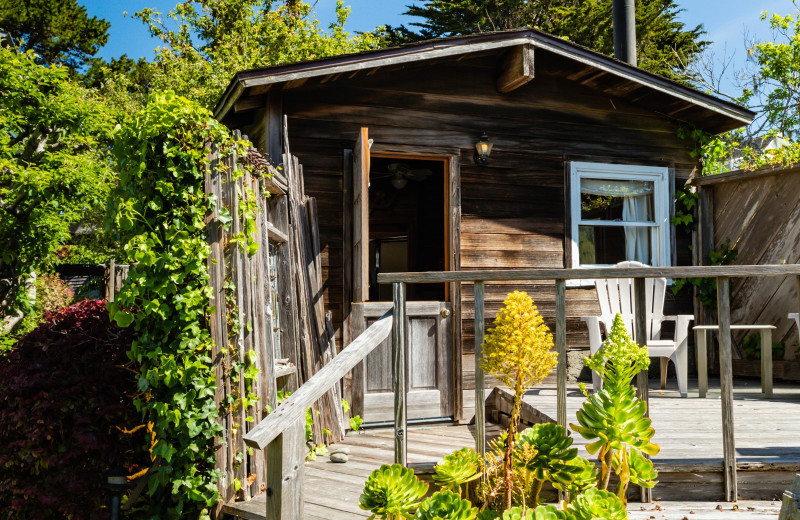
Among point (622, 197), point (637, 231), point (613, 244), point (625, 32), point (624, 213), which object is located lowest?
point (613, 244)

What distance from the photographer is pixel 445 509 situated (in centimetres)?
119

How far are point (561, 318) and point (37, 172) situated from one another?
659 cm

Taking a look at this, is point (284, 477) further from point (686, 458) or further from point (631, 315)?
point (631, 315)

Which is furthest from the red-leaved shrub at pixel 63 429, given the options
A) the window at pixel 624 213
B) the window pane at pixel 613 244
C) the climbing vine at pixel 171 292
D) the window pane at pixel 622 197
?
the window pane at pixel 622 197

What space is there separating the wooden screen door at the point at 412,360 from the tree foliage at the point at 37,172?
3.74m

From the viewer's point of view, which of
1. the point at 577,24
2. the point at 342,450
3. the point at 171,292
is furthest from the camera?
the point at 577,24

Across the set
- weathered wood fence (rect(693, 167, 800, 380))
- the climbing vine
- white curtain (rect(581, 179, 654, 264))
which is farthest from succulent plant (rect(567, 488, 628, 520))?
weathered wood fence (rect(693, 167, 800, 380))

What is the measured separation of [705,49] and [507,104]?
1309 cm

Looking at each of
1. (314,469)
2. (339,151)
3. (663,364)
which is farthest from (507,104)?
(314,469)

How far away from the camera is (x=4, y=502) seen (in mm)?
3434

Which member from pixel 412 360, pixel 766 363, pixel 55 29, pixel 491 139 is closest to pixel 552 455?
pixel 412 360

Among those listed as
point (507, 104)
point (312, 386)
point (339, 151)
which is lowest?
point (312, 386)

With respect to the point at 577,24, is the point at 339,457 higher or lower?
lower

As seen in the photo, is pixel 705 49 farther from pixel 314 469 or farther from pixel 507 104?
A: pixel 314 469
